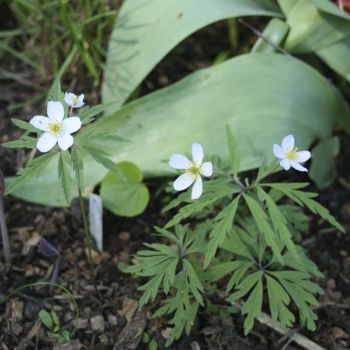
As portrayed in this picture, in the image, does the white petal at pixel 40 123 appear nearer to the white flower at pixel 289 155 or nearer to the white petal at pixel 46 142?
the white petal at pixel 46 142

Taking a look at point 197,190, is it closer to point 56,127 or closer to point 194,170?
point 194,170

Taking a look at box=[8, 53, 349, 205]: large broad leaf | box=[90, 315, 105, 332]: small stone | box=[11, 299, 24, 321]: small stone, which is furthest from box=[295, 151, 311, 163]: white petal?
→ box=[11, 299, 24, 321]: small stone

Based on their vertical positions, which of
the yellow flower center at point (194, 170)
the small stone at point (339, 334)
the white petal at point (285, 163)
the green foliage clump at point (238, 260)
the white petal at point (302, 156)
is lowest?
the small stone at point (339, 334)

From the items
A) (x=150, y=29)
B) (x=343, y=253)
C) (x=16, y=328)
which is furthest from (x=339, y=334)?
(x=150, y=29)

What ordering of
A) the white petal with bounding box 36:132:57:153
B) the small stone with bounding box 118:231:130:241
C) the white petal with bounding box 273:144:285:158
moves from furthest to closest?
the small stone with bounding box 118:231:130:241 < the white petal with bounding box 273:144:285:158 < the white petal with bounding box 36:132:57:153

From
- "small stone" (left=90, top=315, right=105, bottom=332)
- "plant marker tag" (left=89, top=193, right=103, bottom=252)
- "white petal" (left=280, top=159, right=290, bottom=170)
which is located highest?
"white petal" (left=280, top=159, right=290, bottom=170)

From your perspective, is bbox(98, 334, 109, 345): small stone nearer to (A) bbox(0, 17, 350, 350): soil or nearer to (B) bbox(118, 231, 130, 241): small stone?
(A) bbox(0, 17, 350, 350): soil

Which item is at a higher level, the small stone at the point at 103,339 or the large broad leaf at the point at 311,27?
the large broad leaf at the point at 311,27

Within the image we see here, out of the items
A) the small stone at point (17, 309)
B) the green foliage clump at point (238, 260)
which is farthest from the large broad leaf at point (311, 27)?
the small stone at point (17, 309)
